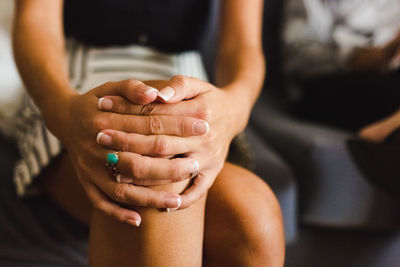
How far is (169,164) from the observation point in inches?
17.0

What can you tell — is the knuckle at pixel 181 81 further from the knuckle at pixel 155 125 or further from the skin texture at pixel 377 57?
the skin texture at pixel 377 57

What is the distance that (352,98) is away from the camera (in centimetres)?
93

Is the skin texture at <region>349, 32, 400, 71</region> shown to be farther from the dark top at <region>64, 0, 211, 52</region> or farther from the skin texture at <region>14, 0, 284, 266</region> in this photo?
the skin texture at <region>14, 0, 284, 266</region>

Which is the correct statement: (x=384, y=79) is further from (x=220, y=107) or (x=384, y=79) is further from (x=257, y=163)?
(x=220, y=107)

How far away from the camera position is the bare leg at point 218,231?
45 centimetres

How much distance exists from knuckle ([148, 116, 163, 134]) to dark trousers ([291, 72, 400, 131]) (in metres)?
0.65

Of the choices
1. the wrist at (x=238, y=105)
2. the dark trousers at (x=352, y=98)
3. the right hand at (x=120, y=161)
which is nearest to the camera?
the right hand at (x=120, y=161)

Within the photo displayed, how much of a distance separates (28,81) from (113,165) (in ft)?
0.88

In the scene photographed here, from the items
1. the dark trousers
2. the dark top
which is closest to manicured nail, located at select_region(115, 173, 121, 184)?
the dark top

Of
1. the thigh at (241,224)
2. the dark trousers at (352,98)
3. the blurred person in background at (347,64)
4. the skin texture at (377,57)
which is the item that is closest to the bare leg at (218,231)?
the thigh at (241,224)

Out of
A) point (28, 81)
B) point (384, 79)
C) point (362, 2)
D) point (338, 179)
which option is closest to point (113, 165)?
point (28, 81)

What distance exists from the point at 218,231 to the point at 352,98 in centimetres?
61

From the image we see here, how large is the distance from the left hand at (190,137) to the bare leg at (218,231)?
3 cm

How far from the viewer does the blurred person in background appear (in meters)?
0.91
